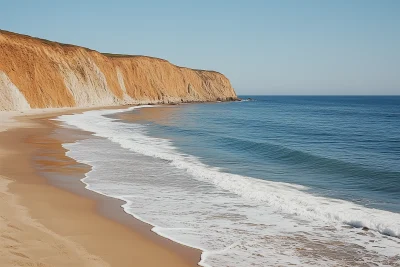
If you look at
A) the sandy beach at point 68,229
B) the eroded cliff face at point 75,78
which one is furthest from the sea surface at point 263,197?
the eroded cliff face at point 75,78

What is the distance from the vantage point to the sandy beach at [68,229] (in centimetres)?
617

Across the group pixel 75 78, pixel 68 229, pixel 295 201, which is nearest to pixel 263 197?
pixel 295 201

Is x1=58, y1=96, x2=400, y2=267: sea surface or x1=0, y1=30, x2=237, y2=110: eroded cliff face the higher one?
x1=0, y1=30, x2=237, y2=110: eroded cliff face

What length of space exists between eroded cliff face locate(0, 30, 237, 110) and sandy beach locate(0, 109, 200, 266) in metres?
35.6

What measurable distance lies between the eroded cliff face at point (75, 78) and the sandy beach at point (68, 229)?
35594 millimetres

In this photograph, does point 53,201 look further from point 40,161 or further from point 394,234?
point 394,234

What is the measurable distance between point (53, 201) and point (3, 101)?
38.1 metres

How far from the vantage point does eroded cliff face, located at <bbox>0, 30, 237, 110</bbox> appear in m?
50.0

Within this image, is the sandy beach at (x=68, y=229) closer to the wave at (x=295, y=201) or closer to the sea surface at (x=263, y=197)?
the sea surface at (x=263, y=197)

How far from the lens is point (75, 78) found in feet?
208

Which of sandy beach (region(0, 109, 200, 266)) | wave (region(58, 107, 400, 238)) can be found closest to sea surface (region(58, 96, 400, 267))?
wave (region(58, 107, 400, 238))

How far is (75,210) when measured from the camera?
9031 mm

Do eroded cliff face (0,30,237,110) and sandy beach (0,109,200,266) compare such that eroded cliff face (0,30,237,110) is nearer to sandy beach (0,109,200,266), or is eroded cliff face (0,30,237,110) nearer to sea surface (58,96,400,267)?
sea surface (58,96,400,267)

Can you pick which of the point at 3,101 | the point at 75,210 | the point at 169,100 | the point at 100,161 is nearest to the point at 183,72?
the point at 169,100
